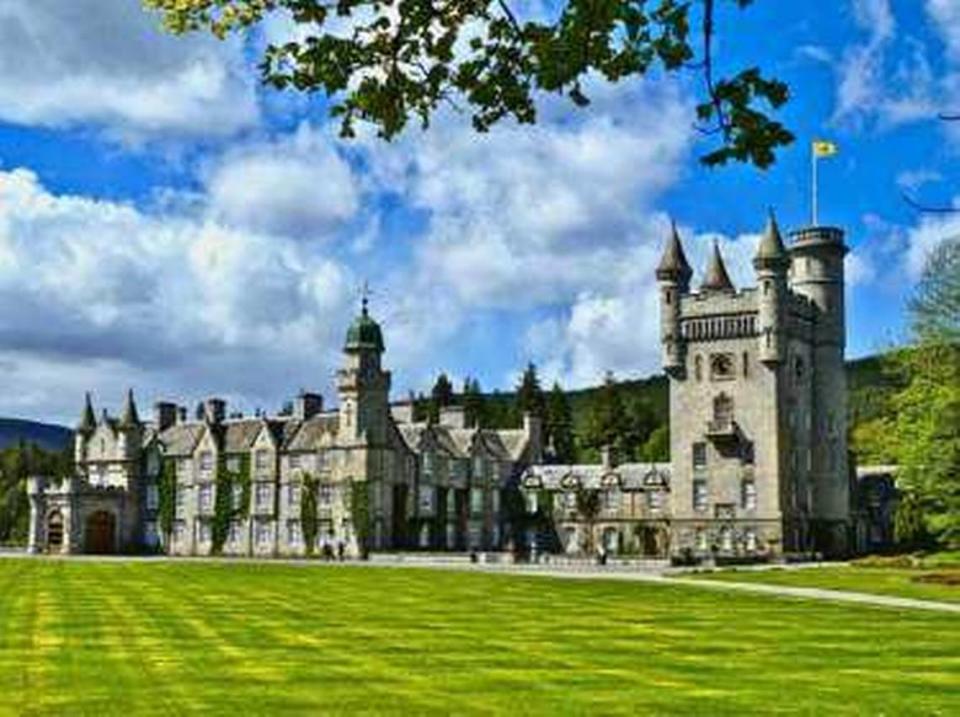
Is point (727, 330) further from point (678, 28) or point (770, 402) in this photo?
point (678, 28)

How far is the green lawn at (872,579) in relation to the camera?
4100 cm

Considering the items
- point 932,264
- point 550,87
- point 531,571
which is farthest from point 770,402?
point 550,87

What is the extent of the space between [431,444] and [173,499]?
61.2 feet

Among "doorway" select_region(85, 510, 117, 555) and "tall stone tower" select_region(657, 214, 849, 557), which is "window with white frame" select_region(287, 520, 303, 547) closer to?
"doorway" select_region(85, 510, 117, 555)

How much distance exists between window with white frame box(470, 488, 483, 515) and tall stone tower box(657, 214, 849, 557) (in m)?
18.7

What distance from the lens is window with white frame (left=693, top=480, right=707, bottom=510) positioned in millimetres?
81188

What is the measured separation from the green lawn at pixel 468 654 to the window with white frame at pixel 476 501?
58483 mm

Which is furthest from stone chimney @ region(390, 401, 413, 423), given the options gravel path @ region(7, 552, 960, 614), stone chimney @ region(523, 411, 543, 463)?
gravel path @ region(7, 552, 960, 614)

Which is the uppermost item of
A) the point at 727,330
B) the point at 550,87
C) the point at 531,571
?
the point at 727,330

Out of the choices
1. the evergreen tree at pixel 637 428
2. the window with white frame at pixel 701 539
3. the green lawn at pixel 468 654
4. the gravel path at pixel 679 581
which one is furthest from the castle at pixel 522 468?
A: the green lawn at pixel 468 654

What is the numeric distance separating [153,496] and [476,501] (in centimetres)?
2264

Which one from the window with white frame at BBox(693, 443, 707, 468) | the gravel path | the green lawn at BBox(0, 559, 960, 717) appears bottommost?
the gravel path

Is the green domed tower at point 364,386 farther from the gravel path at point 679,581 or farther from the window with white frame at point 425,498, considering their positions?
the gravel path at point 679,581

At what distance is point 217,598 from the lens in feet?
122
